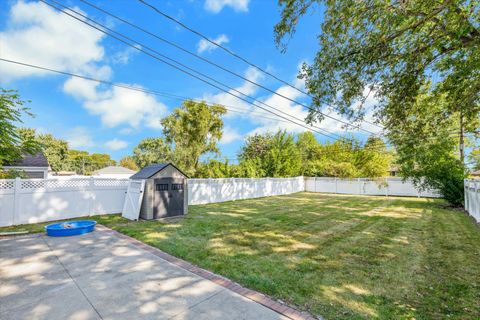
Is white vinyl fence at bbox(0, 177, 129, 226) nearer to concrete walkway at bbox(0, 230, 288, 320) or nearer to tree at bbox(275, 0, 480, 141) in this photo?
concrete walkway at bbox(0, 230, 288, 320)

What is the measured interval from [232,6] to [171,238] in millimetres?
9770

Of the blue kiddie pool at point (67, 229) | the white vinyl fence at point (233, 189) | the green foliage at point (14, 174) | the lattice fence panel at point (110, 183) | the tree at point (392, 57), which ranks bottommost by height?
the blue kiddie pool at point (67, 229)

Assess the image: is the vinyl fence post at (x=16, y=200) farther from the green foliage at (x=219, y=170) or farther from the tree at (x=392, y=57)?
the green foliage at (x=219, y=170)

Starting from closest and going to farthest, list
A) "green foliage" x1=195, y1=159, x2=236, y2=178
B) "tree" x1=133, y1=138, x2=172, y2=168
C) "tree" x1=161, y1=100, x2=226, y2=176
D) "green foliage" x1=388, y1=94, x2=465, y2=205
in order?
1. "green foliage" x1=388, y1=94, x2=465, y2=205
2. "green foliage" x1=195, y1=159, x2=236, y2=178
3. "tree" x1=161, y1=100, x2=226, y2=176
4. "tree" x1=133, y1=138, x2=172, y2=168

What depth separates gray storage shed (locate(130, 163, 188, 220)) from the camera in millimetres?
7891

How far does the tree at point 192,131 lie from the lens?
71.3 ft

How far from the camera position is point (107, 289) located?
3.05 m

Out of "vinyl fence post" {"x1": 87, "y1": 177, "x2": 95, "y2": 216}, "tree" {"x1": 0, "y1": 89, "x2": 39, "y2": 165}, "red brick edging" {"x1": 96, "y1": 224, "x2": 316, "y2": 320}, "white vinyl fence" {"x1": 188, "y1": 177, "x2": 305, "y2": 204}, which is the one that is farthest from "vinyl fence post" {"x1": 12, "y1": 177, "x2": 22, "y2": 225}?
"white vinyl fence" {"x1": 188, "y1": 177, "x2": 305, "y2": 204}

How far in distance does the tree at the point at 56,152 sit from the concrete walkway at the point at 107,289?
39.4 m

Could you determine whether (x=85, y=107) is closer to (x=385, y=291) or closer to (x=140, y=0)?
(x=140, y=0)

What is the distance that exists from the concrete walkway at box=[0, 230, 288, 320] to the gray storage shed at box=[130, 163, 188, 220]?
10.7 ft

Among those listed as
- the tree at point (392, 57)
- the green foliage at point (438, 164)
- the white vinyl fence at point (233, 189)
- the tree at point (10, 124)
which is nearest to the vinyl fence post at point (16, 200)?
the tree at point (10, 124)

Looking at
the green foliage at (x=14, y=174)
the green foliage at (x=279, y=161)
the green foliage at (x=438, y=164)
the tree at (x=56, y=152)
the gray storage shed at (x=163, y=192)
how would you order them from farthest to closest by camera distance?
the tree at (x=56, y=152) < the green foliage at (x=279, y=161) < the green foliage at (x=438, y=164) < the gray storage shed at (x=163, y=192) < the green foliage at (x=14, y=174)

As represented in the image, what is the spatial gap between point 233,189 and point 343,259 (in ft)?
33.8
